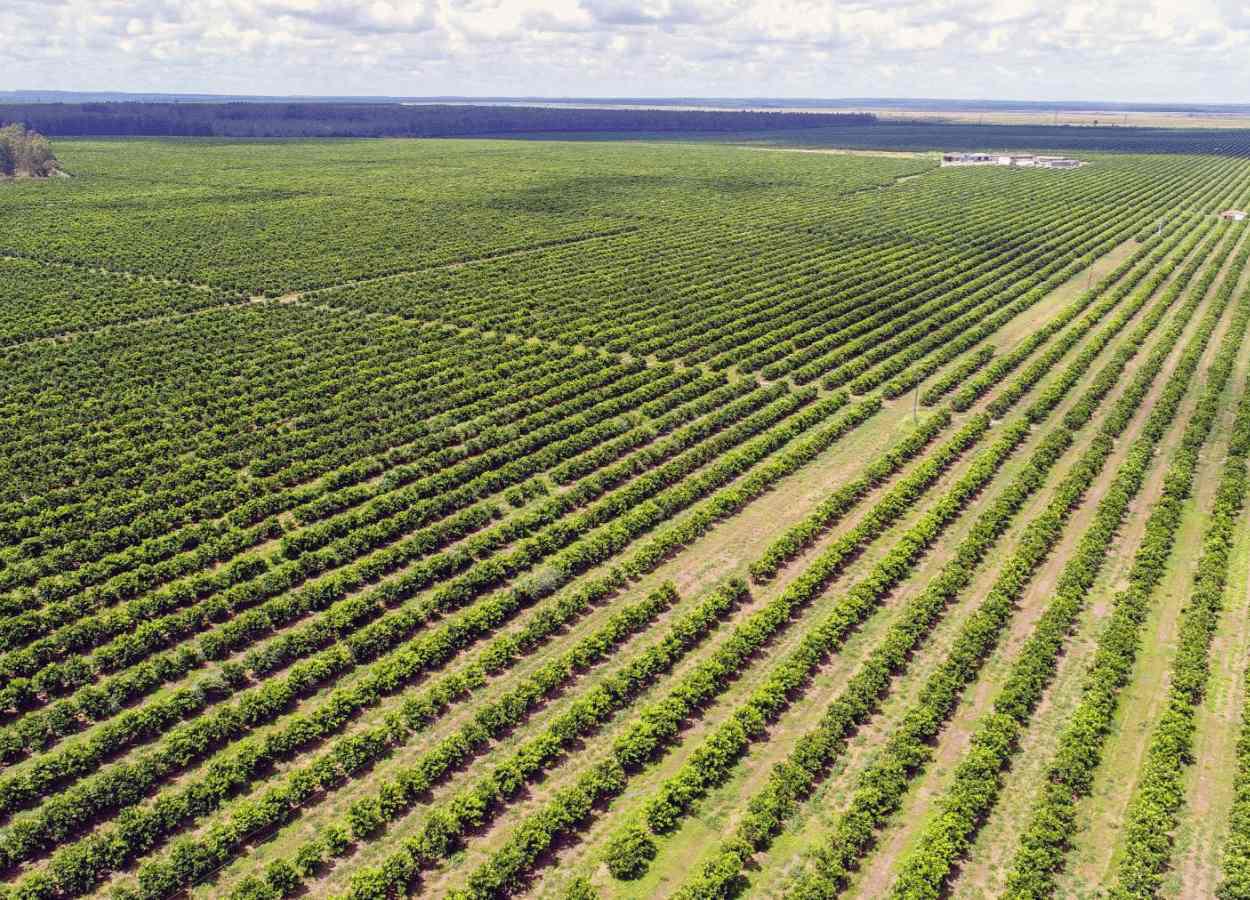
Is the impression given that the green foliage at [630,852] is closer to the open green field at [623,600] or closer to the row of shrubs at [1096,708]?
the open green field at [623,600]

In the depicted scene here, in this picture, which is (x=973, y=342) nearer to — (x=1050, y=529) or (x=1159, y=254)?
(x=1050, y=529)

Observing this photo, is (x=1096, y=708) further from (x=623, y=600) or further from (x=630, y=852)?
(x=623, y=600)

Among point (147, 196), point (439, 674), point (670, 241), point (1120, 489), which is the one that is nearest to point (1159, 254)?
point (670, 241)

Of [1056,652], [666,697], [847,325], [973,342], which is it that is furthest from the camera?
[847,325]

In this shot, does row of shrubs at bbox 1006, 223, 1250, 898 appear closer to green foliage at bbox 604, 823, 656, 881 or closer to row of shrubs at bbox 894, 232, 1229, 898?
row of shrubs at bbox 894, 232, 1229, 898

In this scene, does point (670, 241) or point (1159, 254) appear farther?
point (670, 241)

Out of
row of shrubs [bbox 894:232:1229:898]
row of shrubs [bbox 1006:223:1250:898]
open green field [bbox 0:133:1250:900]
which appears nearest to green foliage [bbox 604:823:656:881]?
open green field [bbox 0:133:1250:900]

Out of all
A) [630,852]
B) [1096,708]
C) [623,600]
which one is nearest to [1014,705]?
[1096,708]

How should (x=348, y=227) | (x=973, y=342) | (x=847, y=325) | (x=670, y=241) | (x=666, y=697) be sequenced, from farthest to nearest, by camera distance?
(x=348, y=227), (x=670, y=241), (x=847, y=325), (x=973, y=342), (x=666, y=697)

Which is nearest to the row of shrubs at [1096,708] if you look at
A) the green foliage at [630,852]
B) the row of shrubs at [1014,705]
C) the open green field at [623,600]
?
Result: the open green field at [623,600]
